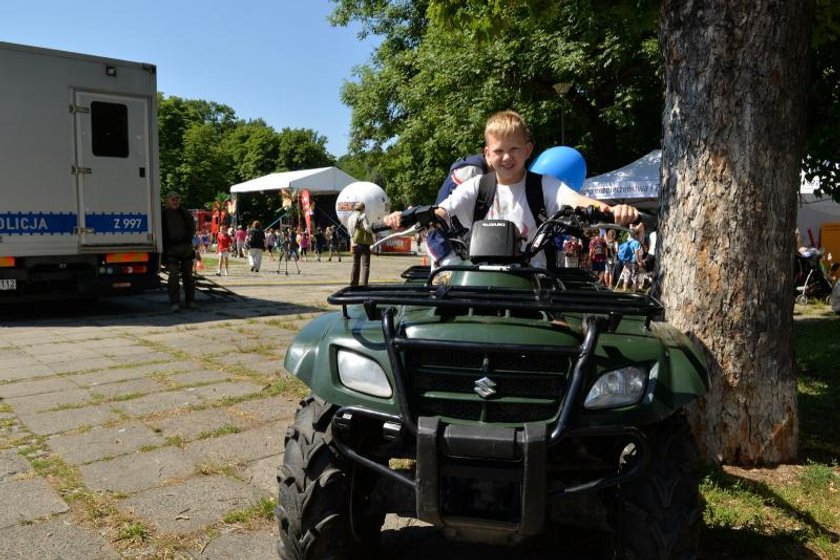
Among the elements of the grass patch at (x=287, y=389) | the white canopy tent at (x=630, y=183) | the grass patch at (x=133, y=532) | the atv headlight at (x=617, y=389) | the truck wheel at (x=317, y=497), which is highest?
the white canopy tent at (x=630, y=183)

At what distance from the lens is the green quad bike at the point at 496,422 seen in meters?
2.13

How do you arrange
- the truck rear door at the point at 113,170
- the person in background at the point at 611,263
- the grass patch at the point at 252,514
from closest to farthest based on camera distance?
the grass patch at the point at 252,514 < the truck rear door at the point at 113,170 < the person in background at the point at 611,263

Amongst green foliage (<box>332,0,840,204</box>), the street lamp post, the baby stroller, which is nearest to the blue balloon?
green foliage (<box>332,0,840,204</box>)

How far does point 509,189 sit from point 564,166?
488cm

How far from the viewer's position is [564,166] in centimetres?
831

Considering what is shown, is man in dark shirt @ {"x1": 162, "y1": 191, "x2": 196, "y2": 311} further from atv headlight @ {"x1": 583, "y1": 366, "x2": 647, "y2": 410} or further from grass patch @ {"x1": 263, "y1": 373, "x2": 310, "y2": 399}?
atv headlight @ {"x1": 583, "y1": 366, "x2": 647, "y2": 410}

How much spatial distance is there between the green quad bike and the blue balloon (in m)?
5.81

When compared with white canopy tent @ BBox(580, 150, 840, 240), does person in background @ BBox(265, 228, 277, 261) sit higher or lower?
lower

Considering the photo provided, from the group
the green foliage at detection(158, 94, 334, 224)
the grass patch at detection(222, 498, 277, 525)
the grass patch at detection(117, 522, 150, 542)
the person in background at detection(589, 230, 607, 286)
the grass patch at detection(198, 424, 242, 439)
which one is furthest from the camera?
the green foliage at detection(158, 94, 334, 224)

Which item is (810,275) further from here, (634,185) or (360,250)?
(360,250)

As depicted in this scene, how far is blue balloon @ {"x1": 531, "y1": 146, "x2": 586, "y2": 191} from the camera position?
8172mm

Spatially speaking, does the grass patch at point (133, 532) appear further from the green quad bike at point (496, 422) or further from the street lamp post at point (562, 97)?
the street lamp post at point (562, 97)

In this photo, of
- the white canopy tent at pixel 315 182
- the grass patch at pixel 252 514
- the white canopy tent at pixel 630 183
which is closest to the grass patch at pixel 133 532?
the grass patch at pixel 252 514

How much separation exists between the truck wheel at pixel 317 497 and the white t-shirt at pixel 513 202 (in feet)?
5.13
